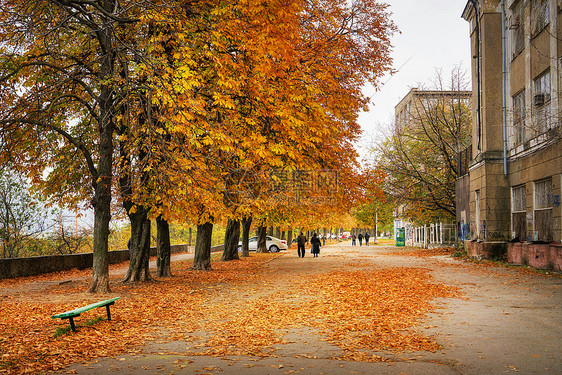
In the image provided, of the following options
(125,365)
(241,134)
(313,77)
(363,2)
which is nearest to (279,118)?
(241,134)

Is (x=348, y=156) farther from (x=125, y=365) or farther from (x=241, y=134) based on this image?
(x=125, y=365)

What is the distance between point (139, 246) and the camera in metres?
17.7

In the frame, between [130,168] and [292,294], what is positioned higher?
[130,168]

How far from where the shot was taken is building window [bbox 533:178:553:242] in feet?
68.0

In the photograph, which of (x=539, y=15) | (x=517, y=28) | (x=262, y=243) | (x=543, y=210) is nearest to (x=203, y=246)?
(x=543, y=210)

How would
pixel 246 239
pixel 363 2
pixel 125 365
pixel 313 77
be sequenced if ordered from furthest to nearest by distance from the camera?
pixel 246 239 → pixel 363 2 → pixel 313 77 → pixel 125 365

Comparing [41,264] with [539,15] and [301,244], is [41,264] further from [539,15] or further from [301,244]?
[539,15]

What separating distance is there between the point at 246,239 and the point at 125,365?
32.2 m

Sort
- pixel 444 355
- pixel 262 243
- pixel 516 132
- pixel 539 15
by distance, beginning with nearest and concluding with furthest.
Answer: pixel 444 355, pixel 539 15, pixel 516 132, pixel 262 243

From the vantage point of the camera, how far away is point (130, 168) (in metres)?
15.5

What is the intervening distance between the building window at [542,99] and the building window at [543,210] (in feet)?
6.82

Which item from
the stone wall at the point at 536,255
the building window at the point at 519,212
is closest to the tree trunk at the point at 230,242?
the building window at the point at 519,212

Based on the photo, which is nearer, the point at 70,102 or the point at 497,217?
the point at 70,102

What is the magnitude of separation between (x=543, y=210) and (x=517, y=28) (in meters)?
8.58
